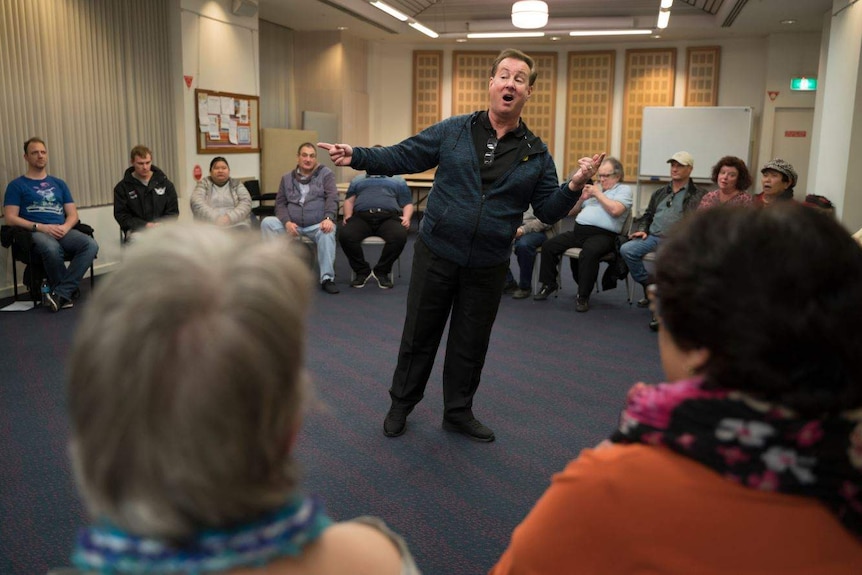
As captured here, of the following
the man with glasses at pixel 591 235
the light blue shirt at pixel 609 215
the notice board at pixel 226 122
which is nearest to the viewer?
the man with glasses at pixel 591 235

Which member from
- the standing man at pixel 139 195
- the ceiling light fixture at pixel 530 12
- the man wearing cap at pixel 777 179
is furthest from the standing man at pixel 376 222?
the man wearing cap at pixel 777 179

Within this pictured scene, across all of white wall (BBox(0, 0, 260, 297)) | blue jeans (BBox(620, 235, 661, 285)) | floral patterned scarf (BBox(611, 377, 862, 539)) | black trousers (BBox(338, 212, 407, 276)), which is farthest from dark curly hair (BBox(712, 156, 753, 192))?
white wall (BBox(0, 0, 260, 297))

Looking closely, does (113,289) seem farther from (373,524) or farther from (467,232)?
(467,232)

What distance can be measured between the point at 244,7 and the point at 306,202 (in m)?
3.25

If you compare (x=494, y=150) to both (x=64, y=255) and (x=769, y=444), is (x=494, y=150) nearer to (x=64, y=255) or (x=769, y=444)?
(x=769, y=444)

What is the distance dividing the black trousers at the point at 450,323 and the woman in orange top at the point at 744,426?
88.1 inches

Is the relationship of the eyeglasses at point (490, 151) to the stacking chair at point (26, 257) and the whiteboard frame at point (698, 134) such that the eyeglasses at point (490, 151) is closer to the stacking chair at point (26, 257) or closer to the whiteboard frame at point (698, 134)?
the stacking chair at point (26, 257)

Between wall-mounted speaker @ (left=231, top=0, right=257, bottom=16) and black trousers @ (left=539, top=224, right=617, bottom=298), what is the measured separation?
15.9ft

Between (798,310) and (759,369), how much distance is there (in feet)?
0.25

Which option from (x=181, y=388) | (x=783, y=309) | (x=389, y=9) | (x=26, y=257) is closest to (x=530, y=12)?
(x=389, y=9)

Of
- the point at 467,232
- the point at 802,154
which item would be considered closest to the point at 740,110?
the point at 802,154

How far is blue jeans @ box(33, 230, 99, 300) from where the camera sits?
19.1 ft

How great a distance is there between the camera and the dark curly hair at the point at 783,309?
2.72ft

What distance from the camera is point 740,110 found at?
448 inches
